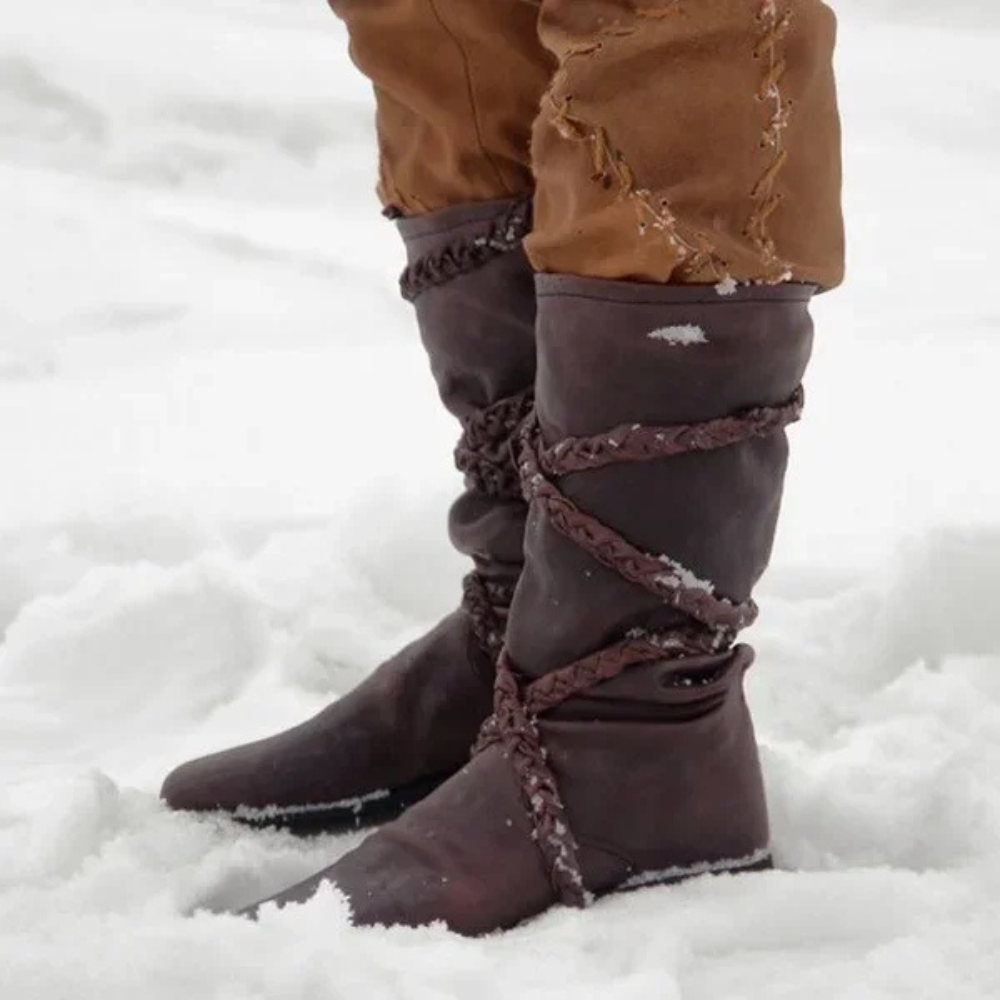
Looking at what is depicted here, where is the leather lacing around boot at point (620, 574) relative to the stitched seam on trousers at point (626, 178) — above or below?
below

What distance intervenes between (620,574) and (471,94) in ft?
1.06

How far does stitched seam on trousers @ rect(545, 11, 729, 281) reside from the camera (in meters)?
0.78

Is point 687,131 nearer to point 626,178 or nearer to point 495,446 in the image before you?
point 626,178

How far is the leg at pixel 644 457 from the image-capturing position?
78 cm

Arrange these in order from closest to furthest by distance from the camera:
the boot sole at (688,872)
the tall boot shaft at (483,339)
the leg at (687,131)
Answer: the leg at (687,131) < the boot sole at (688,872) < the tall boot shaft at (483,339)

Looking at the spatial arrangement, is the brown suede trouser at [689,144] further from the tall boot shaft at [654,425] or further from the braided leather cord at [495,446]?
the braided leather cord at [495,446]

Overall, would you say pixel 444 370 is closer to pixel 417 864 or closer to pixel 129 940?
pixel 417 864

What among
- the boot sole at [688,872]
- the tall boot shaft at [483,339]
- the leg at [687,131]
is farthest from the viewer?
the tall boot shaft at [483,339]

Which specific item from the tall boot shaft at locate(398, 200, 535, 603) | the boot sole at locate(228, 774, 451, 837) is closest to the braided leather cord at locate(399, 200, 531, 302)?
the tall boot shaft at locate(398, 200, 535, 603)

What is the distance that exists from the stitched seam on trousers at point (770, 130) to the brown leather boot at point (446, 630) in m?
0.21

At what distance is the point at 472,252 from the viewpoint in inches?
38.6

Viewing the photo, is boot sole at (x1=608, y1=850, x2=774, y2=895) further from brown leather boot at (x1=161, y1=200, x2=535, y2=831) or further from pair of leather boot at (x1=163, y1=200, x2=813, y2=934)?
brown leather boot at (x1=161, y1=200, x2=535, y2=831)

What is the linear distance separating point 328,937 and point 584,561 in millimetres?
240

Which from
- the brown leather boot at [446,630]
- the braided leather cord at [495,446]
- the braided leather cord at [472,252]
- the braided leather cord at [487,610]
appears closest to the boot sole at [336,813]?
the brown leather boot at [446,630]
